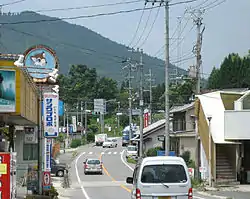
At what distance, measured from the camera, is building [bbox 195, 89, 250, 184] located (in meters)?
35.0

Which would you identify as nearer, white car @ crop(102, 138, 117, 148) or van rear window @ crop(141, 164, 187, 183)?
van rear window @ crop(141, 164, 187, 183)

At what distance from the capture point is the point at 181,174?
48.6ft

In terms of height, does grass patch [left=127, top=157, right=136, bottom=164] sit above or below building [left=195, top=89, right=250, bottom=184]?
below

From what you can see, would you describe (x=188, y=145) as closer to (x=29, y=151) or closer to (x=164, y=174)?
(x=29, y=151)

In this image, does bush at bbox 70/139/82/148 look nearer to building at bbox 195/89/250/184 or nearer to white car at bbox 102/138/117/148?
white car at bbox 102/138/117/148

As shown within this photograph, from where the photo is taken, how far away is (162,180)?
1477 cm

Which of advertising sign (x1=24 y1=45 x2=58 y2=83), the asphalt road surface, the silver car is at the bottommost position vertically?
the asphalt road surface

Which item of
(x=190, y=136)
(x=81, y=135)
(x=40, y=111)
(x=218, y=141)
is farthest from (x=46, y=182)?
(x=81, y=135)

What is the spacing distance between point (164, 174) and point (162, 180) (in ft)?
0.64

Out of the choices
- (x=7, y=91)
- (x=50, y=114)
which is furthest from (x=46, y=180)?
(x=7, y=91)

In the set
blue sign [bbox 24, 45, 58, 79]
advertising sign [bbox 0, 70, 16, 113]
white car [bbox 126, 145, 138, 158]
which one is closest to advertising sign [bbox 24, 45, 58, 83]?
blue sign [bbox 24, 45, 58, 79]

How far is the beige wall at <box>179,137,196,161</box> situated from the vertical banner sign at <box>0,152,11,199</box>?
3836cm

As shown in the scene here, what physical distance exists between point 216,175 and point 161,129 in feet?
113

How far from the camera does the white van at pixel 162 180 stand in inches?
574
